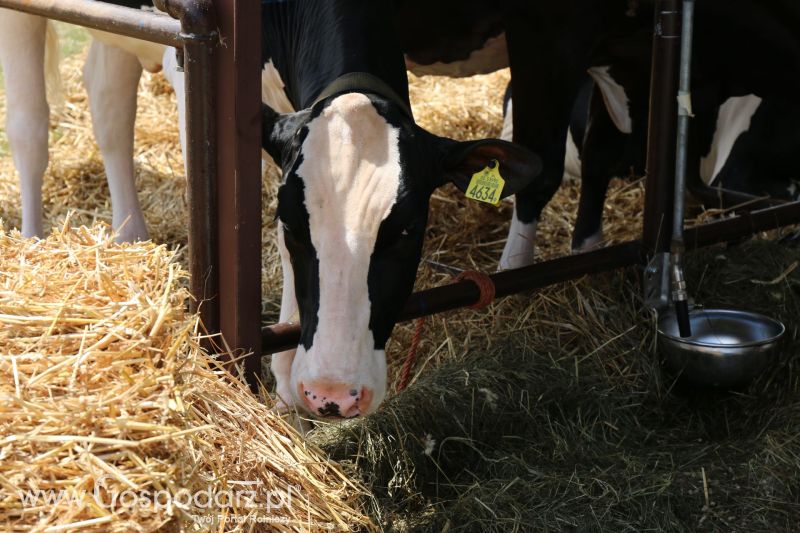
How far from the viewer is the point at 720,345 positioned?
338 cm

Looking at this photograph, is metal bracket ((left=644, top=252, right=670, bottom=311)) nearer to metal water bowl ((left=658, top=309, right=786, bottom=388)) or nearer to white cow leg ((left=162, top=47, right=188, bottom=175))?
metal water bowl ((left=658, top=309, right=786, bottom=388))

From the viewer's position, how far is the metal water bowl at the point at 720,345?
3.38 meters

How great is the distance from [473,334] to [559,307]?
356mm

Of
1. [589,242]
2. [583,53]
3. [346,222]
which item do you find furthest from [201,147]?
[589,242]

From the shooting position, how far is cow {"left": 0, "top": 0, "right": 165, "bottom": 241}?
492 centimetres

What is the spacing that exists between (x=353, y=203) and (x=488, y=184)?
1.74ft

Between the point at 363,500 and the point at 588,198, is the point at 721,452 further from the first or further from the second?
the point at 588,198

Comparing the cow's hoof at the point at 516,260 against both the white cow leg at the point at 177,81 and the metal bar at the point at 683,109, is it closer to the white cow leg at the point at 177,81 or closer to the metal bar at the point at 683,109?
the metal bar at the point at 683,109

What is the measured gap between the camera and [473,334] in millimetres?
3969

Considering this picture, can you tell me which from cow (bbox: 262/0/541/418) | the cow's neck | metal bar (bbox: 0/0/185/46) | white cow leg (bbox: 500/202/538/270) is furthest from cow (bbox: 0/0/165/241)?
cow (bbox: 262/0/541/418)

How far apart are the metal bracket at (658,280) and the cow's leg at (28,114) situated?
3.08 m

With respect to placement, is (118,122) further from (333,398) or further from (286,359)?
(333,398)

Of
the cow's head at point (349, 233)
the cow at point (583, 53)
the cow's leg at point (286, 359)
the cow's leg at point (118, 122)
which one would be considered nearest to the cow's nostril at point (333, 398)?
the cow's head at point (349, 233)

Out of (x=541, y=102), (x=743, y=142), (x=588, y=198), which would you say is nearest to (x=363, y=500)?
(x=541, y=102)
